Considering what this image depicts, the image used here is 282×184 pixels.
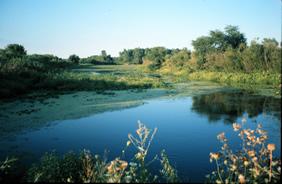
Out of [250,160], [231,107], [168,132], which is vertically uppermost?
[250,160]

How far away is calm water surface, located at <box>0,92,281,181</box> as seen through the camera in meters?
6.68

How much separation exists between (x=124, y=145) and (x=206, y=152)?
2475 mm

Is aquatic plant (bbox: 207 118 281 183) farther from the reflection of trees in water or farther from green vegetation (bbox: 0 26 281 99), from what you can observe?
the reflection of trees in water

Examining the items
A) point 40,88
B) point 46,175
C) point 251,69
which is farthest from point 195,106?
point 40,88

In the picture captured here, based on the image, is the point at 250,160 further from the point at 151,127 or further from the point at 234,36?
the point at 234,36

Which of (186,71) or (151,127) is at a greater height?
(186,71)

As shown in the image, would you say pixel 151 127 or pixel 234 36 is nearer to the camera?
pixel 151 127

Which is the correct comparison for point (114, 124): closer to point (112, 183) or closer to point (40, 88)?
point (112, 183)

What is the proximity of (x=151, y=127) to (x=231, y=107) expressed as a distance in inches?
213

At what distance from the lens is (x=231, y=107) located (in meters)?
12.7

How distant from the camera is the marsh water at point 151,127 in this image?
6801 millimetres

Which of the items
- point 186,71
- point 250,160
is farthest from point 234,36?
point 250,160

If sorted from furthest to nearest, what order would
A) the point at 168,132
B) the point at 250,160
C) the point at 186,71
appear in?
the point at 186,71, the point at 168,132, the point at 250,160

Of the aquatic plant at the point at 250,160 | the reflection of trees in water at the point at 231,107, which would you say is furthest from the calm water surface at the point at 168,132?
the aquatic plant at the point at 250,160
